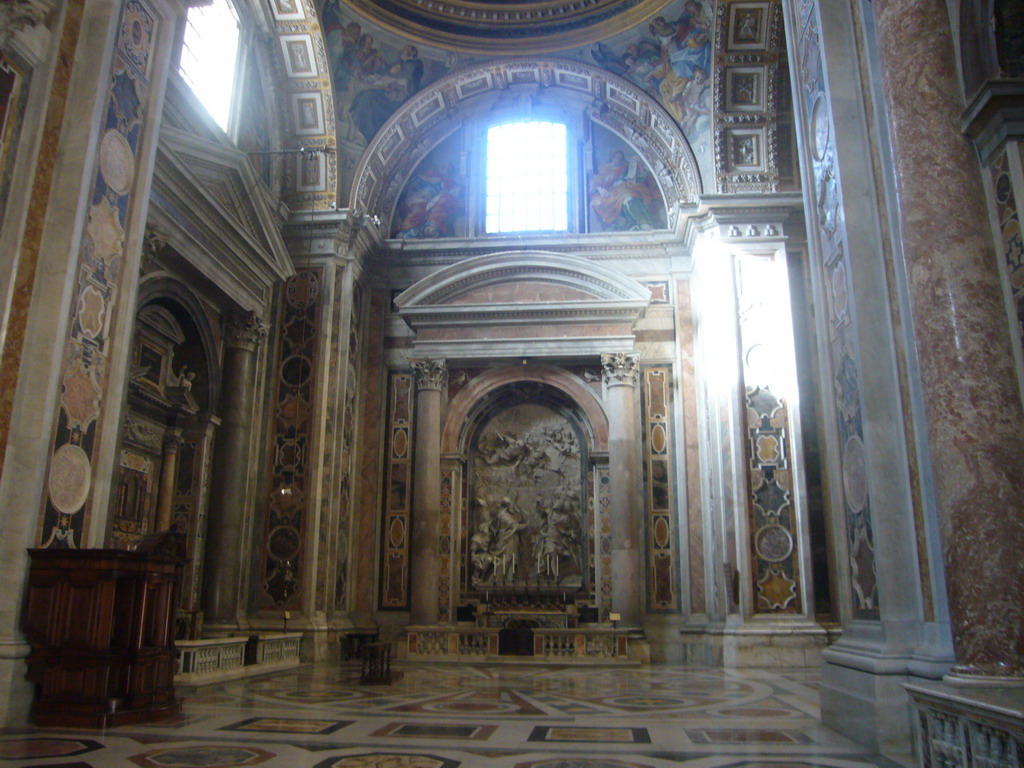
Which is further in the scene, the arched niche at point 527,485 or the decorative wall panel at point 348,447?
the arched niche at point 527,485

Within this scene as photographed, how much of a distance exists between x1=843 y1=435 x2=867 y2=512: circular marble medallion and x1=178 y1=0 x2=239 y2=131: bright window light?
34.1 feet

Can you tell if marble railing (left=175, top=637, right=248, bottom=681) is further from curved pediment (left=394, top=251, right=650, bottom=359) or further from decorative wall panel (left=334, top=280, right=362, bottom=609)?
curved pediment (left=394, top=251, right=650, bottom=359)

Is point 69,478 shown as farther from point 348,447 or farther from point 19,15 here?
point 348,447

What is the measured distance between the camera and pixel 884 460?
6.20 m

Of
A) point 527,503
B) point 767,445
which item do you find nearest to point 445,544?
point 527,503

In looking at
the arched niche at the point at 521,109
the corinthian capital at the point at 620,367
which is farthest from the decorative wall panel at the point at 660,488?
the arched niche at the point at 521,109

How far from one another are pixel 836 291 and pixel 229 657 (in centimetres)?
861

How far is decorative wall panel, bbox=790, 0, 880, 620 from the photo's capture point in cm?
653

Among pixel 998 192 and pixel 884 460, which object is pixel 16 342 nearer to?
pixel 884 460

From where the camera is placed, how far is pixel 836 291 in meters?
7.22

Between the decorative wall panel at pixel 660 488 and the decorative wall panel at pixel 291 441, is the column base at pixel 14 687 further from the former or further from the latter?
the decorative wall panel at pixel 660 488

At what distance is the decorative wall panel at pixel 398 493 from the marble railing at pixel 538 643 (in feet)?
6.67

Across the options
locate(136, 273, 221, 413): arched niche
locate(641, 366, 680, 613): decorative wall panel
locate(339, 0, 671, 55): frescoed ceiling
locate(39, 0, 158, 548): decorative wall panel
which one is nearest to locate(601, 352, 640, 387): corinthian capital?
locate(641, 366, 680, 613): decorative wall panel

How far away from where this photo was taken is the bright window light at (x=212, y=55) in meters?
12.8
